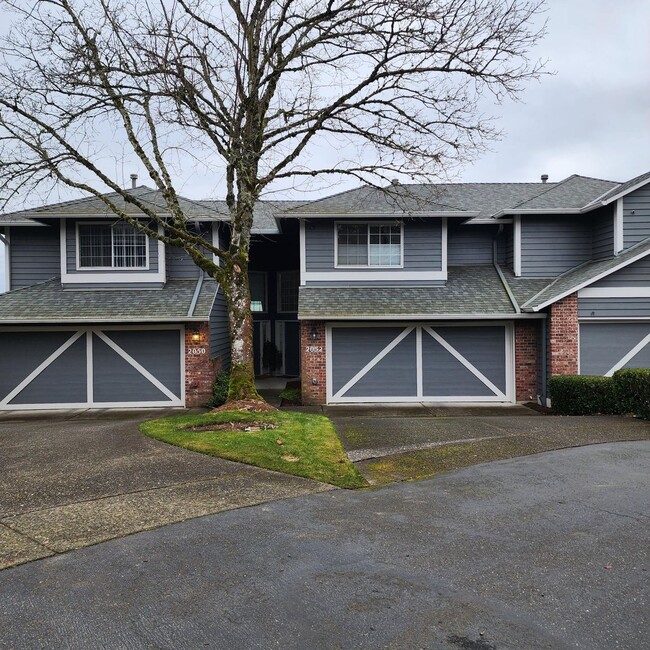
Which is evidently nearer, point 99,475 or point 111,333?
point 99,475

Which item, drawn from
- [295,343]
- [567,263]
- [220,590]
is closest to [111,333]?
[295,343]

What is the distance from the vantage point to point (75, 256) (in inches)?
540

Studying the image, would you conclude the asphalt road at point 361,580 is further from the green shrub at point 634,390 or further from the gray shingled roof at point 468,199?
the gray shingled roof at point 468,199

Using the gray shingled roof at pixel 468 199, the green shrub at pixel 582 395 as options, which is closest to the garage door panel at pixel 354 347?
the gray shingled roof at pixel 468 199

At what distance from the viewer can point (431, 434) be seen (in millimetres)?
8375

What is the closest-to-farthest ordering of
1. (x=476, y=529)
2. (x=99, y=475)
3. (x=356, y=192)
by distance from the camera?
1. (x=476, y=529)
2. (x=99, y=475)
3. (x=356, y=192)

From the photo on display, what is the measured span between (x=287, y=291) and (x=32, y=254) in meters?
8.59

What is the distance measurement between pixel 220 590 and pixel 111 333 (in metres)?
11.1

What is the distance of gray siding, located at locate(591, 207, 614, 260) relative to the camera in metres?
13.3

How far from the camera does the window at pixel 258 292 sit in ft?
63.5

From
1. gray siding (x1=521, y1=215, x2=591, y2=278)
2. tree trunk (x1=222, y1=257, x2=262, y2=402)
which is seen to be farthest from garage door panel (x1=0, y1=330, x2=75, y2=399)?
gray siding (x1=521, y1=215, x2=591, y2=278)

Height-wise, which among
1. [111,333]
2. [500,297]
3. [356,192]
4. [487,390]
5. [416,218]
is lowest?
[487,390]

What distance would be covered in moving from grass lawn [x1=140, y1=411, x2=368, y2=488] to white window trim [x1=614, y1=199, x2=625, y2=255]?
9.16 m

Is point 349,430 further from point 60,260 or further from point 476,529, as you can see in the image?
point 60,260
